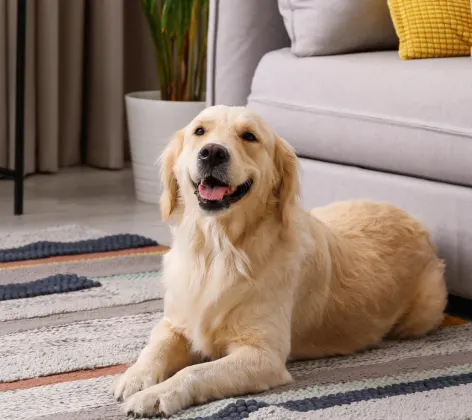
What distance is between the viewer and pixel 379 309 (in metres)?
2.06

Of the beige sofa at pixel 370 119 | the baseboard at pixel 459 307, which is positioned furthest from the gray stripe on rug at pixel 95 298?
the baseboard at pixel 459 307

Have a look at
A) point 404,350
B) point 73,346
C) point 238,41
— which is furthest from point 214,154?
point 238,41

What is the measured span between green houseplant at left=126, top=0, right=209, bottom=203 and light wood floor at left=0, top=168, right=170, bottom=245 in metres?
0.14

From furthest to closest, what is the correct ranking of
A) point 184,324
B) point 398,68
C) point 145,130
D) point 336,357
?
point 145,130, point 398,68, point 336,357, point 184,324

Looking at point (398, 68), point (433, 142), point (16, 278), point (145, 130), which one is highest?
point (398, 68)

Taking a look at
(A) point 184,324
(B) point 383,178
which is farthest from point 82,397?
(B) point 383,178

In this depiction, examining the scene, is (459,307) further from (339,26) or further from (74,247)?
(74,247)

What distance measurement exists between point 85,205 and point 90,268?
3.03 feet

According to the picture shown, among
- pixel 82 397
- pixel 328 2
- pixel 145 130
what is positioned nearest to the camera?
pixel 82 397

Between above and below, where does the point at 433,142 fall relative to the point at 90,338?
above

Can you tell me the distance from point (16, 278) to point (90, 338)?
0.52 meters

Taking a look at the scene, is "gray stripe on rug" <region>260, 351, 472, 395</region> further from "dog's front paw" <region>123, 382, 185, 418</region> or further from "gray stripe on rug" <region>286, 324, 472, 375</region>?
"dog's front paw" <region>123, 382, 185, 418</region>

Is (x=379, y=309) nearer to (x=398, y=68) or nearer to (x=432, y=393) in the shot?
(x=432, y=393)

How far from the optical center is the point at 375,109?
239 centimetres
